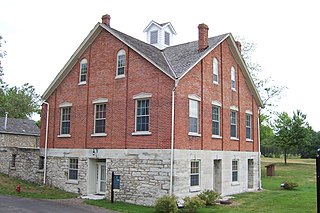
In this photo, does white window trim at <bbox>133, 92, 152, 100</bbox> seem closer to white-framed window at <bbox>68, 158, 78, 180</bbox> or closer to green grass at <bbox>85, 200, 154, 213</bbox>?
green grass at <bbox>85, 200, 154, 213</bbox>

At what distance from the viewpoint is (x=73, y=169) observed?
22.9m

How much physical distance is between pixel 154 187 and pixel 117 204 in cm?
218

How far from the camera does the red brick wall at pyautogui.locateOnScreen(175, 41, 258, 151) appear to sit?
19.2m

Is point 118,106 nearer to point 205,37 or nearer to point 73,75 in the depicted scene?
point 73,75

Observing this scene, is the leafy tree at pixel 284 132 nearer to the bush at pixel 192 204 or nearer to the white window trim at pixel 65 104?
the white window trim at pixel 65 104

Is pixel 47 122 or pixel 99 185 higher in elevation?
pixel 47 122

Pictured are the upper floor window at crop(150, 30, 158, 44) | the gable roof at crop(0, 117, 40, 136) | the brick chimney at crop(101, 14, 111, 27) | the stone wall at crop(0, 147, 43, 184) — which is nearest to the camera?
the brick chimney at crop(101, 14, 111, 27)

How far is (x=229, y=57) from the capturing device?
82.0ft

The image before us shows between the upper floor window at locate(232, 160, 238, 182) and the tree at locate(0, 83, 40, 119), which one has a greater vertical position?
the tree at locate(0, 83, 40, 119)

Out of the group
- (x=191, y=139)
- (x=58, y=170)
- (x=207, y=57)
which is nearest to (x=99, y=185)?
(x=58, y=170)

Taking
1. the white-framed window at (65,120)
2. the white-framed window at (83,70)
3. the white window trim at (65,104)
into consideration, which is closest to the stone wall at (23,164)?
the white-framed window at (65,120)

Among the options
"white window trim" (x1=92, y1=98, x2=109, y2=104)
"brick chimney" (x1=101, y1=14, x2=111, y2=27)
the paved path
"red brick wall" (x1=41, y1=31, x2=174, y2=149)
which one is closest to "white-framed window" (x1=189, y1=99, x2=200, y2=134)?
"red brick wall" (x1=41, y1=31, x2=174, y2=149)

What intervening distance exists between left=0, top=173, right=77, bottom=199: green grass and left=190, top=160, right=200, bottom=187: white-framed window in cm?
726

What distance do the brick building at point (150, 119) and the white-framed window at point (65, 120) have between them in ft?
0.23
